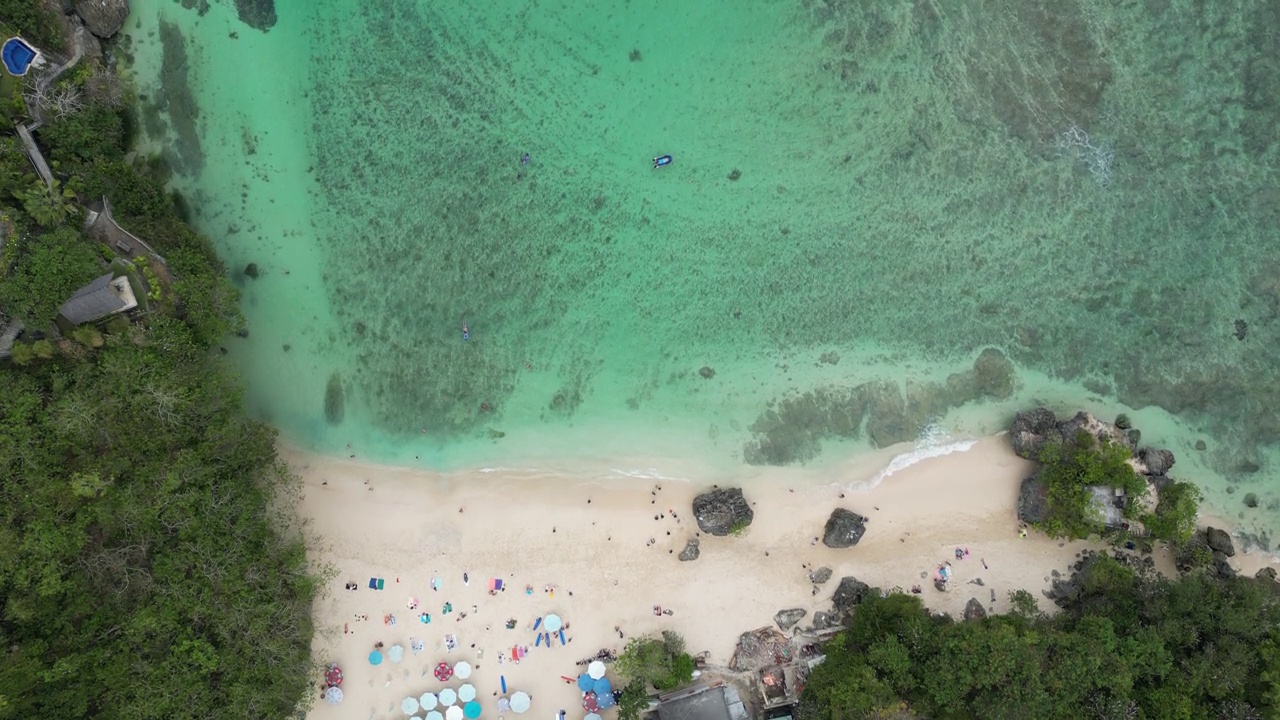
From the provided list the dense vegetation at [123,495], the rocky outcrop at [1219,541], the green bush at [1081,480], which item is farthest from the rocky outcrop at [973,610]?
the dense vegetation at [123,495]

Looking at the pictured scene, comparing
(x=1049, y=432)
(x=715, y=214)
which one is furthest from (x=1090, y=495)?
(x=715, y=214)

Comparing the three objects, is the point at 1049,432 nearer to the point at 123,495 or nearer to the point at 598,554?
the point at 598,554

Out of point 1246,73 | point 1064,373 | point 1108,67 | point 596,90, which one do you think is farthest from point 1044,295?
point 596,90

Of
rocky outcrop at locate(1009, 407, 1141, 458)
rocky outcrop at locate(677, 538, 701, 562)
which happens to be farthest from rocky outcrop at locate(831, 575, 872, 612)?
rocky outcrop at locate(1009, 407, 1141, 458)

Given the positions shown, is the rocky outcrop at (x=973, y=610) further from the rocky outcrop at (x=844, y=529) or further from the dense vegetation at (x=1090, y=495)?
the rocky outcrop at (x=844, y=529)

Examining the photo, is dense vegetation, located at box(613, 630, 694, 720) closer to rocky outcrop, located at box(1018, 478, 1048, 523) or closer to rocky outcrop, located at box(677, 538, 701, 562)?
rocky outcrop, located at box(677, 538, 701, 562)

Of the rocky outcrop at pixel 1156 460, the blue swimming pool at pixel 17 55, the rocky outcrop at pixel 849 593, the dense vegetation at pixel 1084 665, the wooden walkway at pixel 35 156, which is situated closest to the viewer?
the dense vegetation at pixel 1084 665

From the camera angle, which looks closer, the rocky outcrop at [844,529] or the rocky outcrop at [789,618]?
the rocky outcrop at [844,529]
